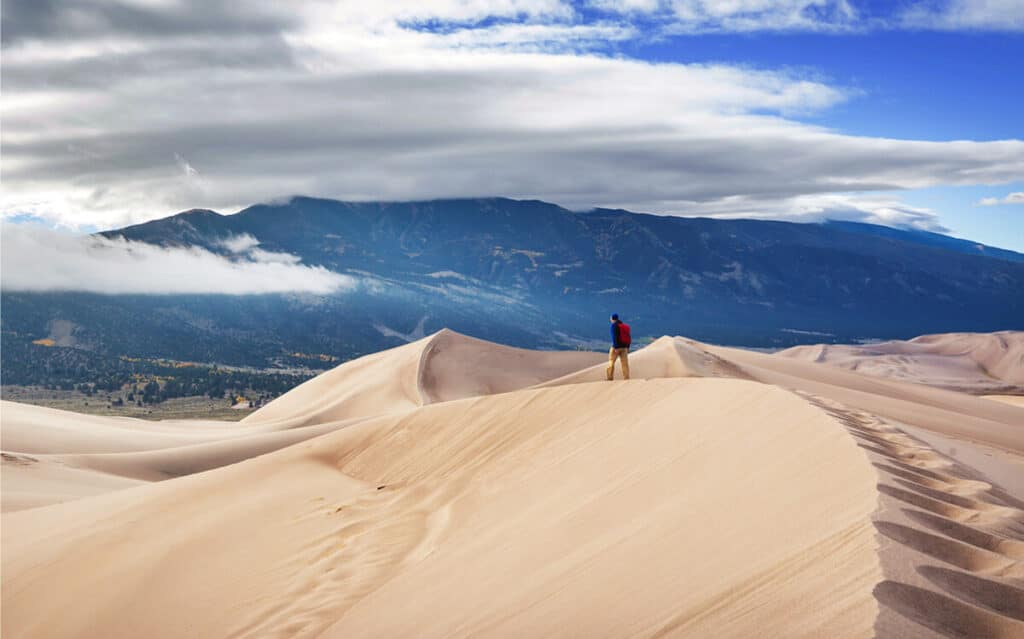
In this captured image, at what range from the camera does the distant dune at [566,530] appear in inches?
203

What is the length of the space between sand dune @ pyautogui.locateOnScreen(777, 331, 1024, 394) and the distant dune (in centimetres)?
7401

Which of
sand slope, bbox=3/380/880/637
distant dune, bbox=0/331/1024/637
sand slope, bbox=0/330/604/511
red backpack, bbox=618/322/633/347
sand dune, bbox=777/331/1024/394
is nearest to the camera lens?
distant dune, bbox=0/331/1024/637

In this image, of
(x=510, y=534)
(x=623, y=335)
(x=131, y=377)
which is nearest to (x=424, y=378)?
(x=623, y=335)

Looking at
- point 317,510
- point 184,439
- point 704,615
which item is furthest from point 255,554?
point 184,439

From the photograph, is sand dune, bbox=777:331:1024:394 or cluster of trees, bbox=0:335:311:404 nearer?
sand dune, bbox=777:331:1024:394

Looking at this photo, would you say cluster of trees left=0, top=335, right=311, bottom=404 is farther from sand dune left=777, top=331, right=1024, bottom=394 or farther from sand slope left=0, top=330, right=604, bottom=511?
sand slope left=0, top=330, right=604, bottom=511

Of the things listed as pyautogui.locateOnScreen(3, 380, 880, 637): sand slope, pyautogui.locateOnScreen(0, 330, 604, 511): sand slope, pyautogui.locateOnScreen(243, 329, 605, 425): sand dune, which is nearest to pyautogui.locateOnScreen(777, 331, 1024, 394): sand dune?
pyautogui.locateOnScreen(243, 329, 605, 425): sand dune

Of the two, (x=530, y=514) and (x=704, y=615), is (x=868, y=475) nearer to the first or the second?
(x=704, y=615)

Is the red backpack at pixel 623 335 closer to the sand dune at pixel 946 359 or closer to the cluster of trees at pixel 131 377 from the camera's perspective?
the sand dune at pixel 946 359

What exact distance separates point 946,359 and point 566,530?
102106mm

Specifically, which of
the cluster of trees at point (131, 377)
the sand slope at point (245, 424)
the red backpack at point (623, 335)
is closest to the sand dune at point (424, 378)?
the sand slope at point (245, 424)

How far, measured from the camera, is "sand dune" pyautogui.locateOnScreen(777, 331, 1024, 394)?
86.4m

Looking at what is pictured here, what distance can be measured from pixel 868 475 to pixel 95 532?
10.3 metres

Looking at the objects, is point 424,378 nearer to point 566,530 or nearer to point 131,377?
point 566,530
